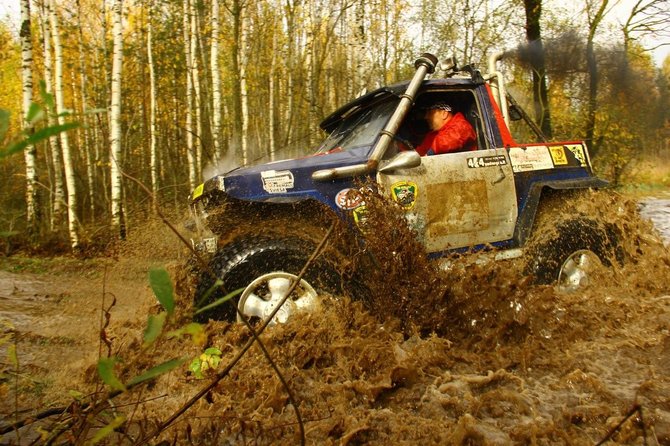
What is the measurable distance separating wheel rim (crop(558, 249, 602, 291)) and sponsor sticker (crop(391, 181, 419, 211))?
62.3 inches

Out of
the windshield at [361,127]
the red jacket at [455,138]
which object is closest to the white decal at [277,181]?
the windshield at [361,127]

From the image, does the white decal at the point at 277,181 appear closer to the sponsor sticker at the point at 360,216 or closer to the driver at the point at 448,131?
the sponsor sticker at the point at 360,216

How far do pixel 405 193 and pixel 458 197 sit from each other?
20.4 inches

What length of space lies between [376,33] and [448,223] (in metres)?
18.3

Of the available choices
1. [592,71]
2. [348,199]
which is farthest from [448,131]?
[592,71]

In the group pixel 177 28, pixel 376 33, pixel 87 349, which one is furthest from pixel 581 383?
pixel 376 33

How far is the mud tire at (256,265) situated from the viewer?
123 inches

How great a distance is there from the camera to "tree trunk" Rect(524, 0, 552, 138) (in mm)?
11984

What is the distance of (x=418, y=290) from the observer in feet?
11.0

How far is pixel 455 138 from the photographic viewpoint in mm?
4043

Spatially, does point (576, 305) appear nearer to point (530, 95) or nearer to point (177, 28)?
point (530, 95)

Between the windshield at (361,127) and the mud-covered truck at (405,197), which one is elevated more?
the windshield at (361,127)

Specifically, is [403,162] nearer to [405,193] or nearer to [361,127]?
[405,193]

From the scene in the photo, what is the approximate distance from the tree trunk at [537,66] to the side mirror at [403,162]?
31.4ft
